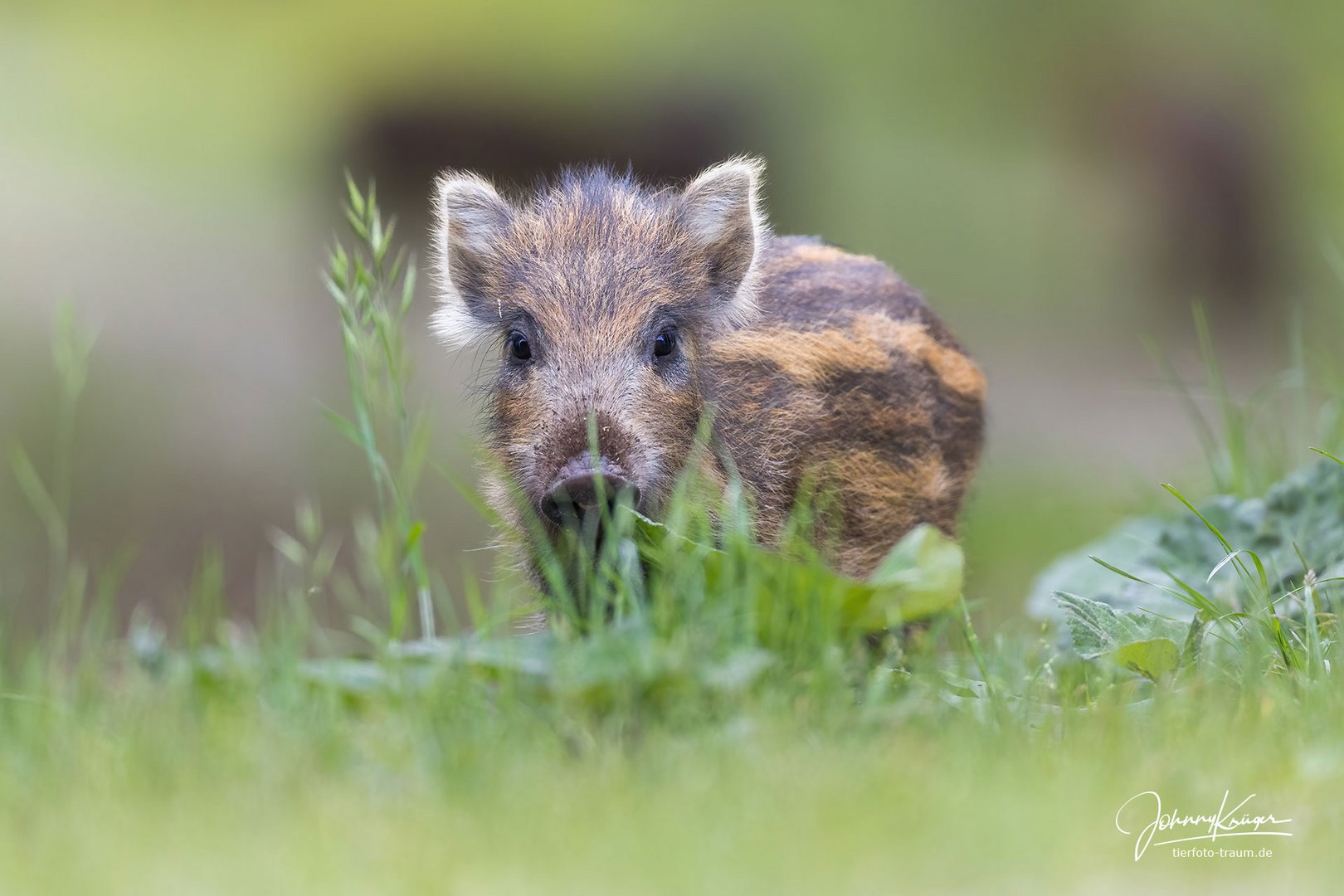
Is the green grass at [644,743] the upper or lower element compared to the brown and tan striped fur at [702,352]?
lower

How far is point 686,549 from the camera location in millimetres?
3914

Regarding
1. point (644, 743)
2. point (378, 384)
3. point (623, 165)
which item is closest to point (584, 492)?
point (378, 384)

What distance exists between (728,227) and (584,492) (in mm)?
1457

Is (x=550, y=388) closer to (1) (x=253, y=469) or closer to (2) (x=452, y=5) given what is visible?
(1) (x=253, y=469)

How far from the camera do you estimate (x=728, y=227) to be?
5344 mm

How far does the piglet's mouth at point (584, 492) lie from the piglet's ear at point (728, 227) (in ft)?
3.78

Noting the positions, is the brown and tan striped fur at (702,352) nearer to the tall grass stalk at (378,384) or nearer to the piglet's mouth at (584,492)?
the piglet's mouth at (584,492)

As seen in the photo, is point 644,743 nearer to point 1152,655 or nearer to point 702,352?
point 1152,655

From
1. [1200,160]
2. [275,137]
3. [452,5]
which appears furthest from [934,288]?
[275,137]

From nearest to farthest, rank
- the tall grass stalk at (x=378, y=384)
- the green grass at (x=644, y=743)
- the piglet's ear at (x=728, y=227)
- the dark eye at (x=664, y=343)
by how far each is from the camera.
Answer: the green grass at (x=644, y=743)
the tall grass stalk at (x=378, y=384)
the dark eye at (x=664, y=343)
the piglet's ear at (x=728, y=227)

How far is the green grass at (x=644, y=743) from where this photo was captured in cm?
256

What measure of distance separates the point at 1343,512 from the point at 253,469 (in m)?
9.90

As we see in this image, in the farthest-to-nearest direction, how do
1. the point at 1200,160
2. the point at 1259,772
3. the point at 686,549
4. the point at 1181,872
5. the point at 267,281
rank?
the point at 1200,160 → the point at 267,281 → the point at 686,549 → the point at 1259,772 → the point at 1181,872
